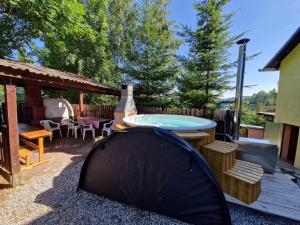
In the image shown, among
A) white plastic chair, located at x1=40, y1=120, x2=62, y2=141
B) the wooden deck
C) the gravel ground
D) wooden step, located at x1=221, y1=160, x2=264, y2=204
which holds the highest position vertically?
white plastic chair, located at x1=40, y1=120, x2=62, y2=141

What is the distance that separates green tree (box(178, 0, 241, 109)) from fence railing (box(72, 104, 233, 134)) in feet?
6.78

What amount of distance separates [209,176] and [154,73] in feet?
28.9

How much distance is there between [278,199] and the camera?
119 inches

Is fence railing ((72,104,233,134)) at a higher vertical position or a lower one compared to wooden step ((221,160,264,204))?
higher

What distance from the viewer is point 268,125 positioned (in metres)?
8.49

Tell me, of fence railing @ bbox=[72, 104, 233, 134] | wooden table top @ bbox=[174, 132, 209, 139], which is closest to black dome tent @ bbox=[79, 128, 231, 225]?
wooden table top @ bbox=[174, 132, 209, 139]

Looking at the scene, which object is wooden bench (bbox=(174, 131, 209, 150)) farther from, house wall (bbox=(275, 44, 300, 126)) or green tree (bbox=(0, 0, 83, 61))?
green tree (bbox=(0, 0, 83, 61))

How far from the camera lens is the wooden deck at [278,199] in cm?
267

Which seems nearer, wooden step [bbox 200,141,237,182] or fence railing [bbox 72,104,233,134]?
wooden step [bbox 200,141,237,182]

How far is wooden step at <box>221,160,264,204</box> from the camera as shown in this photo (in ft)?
9.29

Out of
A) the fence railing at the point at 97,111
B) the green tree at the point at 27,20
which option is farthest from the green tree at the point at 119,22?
the fence railing at the point at 97,111

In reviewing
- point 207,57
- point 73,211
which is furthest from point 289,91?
point 73,211

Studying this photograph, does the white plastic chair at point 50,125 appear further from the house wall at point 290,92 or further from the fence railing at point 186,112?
the house wall at point 290,92

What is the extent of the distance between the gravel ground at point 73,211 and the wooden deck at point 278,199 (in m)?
0.10
